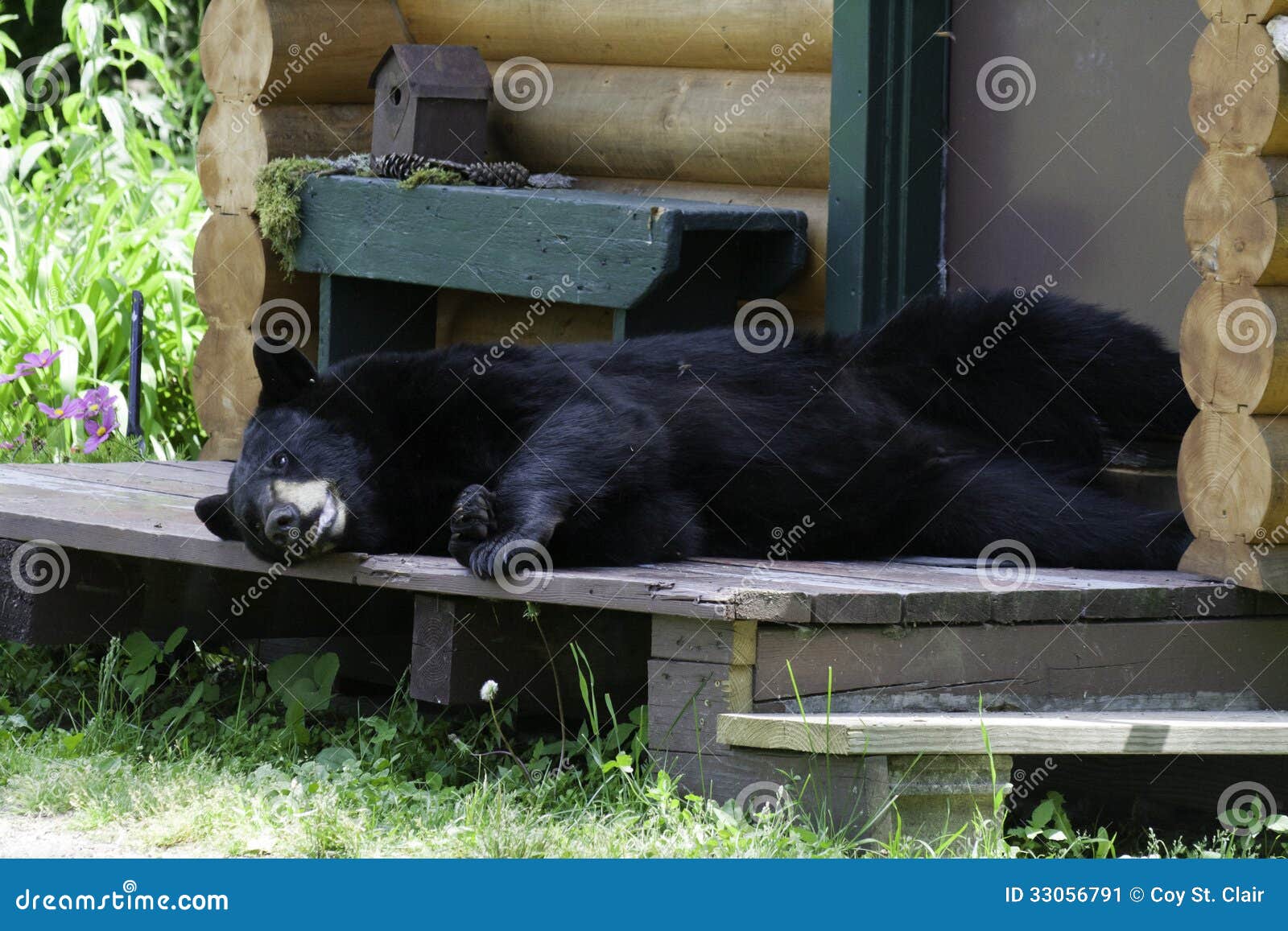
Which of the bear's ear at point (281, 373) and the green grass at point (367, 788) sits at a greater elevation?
the bear's ear at point (281, 373)

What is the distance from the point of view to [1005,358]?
176 inches

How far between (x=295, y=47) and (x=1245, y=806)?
408cm

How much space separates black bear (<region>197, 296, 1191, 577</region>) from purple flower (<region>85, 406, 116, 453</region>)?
8.64 feet

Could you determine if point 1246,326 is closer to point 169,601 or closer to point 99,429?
point 169,601

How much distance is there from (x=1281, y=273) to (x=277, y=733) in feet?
8.43

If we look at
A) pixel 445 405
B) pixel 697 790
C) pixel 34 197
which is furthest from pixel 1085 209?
pixel 34 197

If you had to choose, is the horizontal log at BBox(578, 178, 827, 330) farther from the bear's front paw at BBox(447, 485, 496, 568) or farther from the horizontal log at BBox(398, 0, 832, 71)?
the bear's front paw at BBox(447, 485, 496, 568)

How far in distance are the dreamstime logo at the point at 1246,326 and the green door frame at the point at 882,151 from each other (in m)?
1.49

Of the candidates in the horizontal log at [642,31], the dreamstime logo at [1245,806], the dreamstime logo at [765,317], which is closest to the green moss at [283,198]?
the horizontal log at [642,31]

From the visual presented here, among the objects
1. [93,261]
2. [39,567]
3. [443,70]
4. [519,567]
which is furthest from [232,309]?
[519,567]

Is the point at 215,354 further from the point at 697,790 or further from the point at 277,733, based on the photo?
the point at 697,790

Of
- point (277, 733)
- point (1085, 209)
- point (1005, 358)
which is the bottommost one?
point (277, 733)

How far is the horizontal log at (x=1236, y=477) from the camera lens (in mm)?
3500

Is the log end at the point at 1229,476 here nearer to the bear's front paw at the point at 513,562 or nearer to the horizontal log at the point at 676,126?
the bear's front paw at the point at 513,562
